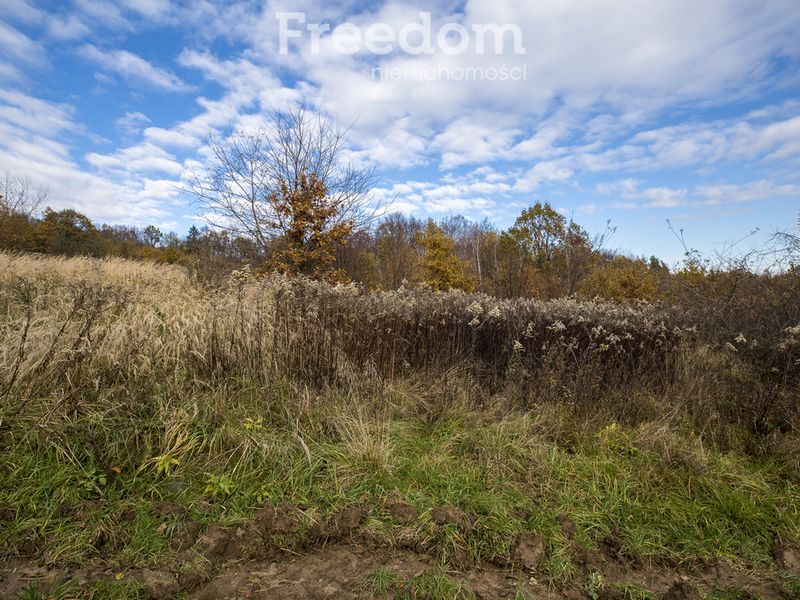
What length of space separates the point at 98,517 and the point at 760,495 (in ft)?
15.0

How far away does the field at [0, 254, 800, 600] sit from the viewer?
231cm

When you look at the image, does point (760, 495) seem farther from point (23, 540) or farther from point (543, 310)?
point (23, 540)

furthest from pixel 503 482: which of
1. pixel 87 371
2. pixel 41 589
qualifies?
pixel 87 371

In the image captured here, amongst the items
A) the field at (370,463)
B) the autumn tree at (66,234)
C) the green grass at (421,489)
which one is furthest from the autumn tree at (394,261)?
the autumn tree at (66,234)

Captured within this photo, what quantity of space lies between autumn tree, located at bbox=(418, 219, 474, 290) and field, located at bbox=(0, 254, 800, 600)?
13.4 meters

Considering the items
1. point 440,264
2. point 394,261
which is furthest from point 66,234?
point 440,264

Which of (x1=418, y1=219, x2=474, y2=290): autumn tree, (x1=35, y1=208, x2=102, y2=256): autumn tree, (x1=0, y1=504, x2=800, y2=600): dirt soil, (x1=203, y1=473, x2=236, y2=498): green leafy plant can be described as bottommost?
(x1=0, y1=504, x2=800, y2=600): dirt soil

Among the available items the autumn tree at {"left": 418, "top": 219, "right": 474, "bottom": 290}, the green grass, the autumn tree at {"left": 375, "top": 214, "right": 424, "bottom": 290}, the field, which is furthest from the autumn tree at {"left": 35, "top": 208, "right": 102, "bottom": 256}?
the green grass

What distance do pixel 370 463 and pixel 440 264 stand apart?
15942 mm

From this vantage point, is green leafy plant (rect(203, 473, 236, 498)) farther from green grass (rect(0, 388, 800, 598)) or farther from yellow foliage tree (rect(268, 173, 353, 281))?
yellow foliage tree (rect(268, 173, 353, 281))

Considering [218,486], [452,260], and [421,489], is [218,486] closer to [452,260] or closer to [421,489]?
[421,489]

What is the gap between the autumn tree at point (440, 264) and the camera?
18.6 m

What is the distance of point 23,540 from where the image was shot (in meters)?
2.34

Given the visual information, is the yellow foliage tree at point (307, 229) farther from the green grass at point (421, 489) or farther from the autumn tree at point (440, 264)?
the green grass at point (421, 489)
